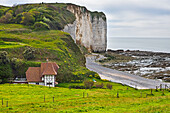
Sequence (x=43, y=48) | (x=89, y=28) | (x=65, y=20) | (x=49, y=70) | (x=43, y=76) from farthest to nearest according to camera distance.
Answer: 1. (x=89, y=28)
2. (x=65, y=20)
3. (x=43, y=48)
4. (x=49, y=70)
5. (x=43, y=76)

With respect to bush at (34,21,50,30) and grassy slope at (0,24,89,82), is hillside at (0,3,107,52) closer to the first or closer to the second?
bush at (34,21,50,30)

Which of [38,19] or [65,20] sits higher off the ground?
[65,20]

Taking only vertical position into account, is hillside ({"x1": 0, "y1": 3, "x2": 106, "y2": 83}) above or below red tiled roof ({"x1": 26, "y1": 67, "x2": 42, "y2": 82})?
above

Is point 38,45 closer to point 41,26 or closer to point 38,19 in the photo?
point 41,26

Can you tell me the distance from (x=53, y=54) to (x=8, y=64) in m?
12.6

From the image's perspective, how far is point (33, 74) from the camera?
4241 centimetres

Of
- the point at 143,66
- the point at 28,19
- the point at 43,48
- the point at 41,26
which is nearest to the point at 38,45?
the point at 43,48

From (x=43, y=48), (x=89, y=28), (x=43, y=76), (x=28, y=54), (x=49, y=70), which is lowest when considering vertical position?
(x=43, y=76)

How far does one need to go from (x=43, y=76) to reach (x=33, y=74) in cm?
215

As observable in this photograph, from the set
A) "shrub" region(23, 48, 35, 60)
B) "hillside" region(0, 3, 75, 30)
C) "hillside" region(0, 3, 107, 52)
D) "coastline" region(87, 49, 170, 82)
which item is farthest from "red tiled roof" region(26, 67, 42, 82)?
"hillside" region(0, 3, 75, 30)

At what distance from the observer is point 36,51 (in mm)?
53094

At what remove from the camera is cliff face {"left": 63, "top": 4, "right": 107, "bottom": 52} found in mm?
112619

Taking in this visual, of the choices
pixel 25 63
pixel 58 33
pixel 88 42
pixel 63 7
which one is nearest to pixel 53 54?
pixel 25 63

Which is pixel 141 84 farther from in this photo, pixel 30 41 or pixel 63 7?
pixel 63 7
